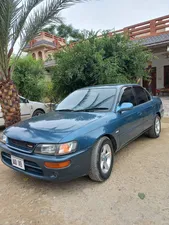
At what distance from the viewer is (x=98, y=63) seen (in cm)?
710

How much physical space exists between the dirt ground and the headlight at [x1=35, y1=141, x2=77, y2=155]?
0.67 m

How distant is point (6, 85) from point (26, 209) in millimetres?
3931

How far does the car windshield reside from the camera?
359 centimetres

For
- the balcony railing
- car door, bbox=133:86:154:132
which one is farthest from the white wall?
car door, bbox=133:86:154:132

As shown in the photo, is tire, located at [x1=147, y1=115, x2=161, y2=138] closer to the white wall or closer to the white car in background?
the white car in background

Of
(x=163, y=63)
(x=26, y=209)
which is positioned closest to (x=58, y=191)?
(x=26, y=209)

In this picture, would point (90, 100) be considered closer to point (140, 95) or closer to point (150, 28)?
point (140, 95)

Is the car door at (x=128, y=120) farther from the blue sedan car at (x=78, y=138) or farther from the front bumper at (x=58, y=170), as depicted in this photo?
the front bumper at (x=58, y=170)

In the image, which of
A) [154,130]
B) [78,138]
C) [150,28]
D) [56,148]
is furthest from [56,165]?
[150,28]

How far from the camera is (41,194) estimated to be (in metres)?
2.75

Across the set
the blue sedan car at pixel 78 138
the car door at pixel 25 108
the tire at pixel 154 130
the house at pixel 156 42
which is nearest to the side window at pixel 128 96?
the blue sedan car at pixel 78 138

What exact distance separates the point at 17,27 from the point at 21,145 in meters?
4.00

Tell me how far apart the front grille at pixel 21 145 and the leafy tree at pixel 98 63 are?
465 cm

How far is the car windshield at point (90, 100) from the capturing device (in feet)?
11.8
